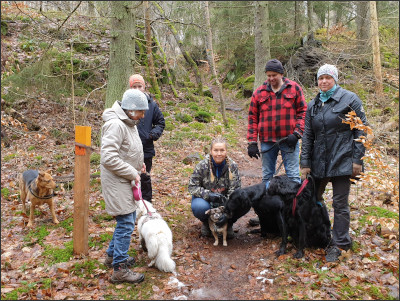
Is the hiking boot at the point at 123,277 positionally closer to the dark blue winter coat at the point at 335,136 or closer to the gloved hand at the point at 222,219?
the gloved hand at the point at 222,219

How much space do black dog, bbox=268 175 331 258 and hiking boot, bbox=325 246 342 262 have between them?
206mm

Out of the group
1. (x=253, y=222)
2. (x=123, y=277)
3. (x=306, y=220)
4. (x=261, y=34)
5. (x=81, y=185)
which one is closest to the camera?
(x=123, y=277)

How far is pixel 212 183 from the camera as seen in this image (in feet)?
15.8

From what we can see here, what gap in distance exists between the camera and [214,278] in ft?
12.4

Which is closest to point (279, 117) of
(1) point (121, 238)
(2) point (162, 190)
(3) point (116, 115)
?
(3) point (116, 115)

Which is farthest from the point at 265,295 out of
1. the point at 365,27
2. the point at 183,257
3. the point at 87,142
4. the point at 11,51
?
the point at 365,27

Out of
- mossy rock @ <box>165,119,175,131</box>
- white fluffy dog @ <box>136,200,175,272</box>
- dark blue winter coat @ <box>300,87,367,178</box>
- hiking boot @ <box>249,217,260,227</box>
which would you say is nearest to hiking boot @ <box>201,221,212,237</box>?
hiking boot @ <box>249,217,260,227</box>

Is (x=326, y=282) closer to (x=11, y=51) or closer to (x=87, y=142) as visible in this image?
(x=87, y=142)

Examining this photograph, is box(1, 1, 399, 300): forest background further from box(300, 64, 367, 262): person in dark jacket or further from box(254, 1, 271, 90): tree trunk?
box(300, 64, 367, 262): person in dark jacket

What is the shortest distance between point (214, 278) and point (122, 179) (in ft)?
5.65

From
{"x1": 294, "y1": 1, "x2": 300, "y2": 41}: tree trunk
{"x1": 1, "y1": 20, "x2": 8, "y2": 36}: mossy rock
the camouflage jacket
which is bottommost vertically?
the camouflage jacket

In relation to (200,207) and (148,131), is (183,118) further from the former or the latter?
(200,207)

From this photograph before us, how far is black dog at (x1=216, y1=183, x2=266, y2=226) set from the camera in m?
4.50

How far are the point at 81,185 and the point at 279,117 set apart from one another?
10.1 ft
